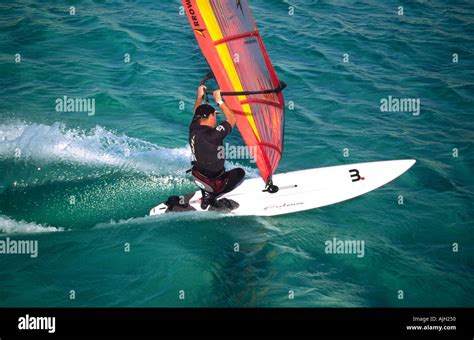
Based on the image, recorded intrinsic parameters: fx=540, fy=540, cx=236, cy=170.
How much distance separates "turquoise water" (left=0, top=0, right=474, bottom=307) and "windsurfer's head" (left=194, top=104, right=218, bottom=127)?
201 cm

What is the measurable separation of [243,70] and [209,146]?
142 centimetres

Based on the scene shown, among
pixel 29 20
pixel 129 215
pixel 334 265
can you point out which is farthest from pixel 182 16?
pixel 334 265

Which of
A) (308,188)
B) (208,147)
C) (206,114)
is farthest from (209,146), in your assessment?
(308,188)

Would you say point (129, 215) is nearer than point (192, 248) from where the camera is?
No

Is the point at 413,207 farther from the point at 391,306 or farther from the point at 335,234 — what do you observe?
the point at 391,306

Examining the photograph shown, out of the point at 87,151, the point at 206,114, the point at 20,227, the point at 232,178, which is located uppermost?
the point at 87,151

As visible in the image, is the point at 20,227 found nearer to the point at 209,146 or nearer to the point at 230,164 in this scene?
the point at 209,146

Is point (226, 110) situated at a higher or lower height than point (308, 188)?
higher

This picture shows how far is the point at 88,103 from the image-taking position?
13242 millimetres

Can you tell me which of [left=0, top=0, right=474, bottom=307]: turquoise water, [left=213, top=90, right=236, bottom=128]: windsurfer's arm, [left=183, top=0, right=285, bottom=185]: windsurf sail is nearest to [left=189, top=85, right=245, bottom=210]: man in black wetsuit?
[left=213, top=90, right=236, bottom=128]: windsurfer's arm

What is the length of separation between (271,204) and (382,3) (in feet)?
38.8

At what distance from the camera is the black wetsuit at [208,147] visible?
27.8 ft

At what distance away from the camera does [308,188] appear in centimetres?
1015

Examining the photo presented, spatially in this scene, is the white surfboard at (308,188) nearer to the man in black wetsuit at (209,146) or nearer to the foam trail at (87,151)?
the man in black wetsuit at (209,146)
